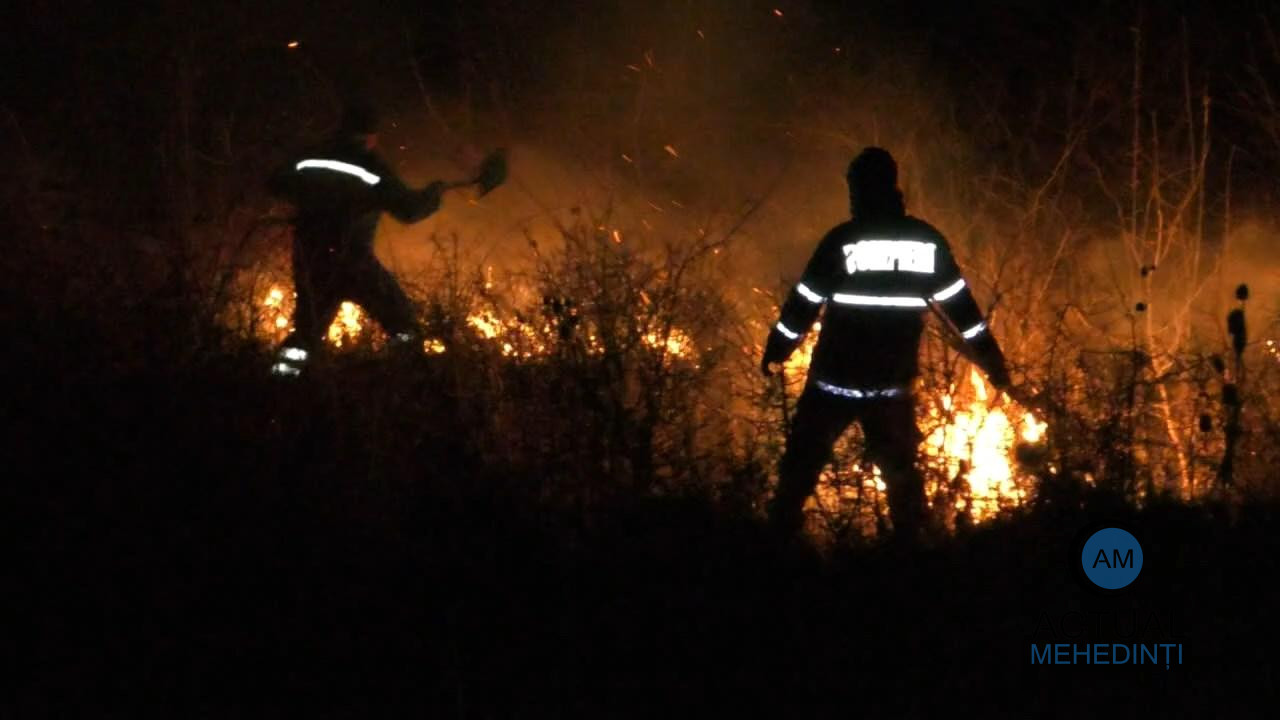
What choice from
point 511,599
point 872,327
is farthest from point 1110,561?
point 511,599

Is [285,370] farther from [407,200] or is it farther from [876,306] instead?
[876,306]

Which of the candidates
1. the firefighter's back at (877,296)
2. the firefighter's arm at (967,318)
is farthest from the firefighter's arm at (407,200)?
the firefighter's arm at (967,318)

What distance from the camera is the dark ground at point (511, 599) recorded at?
446 centimetres

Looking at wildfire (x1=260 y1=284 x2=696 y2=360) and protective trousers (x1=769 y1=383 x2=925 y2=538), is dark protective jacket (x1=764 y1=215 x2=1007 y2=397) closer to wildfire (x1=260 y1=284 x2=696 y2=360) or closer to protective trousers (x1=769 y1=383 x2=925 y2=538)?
protective trousers (x1=769 y1=383 x2=925 y2=538)

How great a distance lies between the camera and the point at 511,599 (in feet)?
16.4

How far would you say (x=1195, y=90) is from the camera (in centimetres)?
1110

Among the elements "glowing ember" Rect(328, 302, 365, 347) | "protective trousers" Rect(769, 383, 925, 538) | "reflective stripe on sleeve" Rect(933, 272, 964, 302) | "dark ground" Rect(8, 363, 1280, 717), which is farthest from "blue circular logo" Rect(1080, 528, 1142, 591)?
"glowing ember" Rect(328, 302, 365, 347)

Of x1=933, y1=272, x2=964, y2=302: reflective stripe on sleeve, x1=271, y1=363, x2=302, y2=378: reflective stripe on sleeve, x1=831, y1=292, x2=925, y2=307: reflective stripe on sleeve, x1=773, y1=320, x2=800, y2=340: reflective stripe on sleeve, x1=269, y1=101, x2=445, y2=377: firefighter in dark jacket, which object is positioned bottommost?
x1=271, y1=363, x2=302, y2=378: reflective stripe on sleeve

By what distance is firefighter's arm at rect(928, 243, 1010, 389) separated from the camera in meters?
5.61

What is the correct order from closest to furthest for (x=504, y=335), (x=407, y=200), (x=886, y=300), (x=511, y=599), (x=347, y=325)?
(x=511, y=599) → (x=886, y=300) → (x=504, y=335) → (x=347, y=325) → (x=407, y=200)

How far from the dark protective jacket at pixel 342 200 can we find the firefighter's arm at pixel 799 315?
2.63 meters

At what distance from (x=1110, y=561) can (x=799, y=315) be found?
5.07 ft

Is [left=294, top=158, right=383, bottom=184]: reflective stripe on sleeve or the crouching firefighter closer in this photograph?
the crouching firefighter

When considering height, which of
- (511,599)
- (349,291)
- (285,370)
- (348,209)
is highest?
(348,209)
